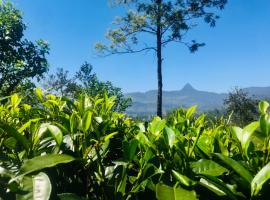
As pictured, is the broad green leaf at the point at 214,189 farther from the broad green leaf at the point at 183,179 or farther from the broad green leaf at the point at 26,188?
the broad green leaf at the point at 26,188

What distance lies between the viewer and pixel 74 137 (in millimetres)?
1196

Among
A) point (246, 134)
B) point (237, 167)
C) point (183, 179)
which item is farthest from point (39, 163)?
point (246, 134)

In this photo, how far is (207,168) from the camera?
3.47 feet

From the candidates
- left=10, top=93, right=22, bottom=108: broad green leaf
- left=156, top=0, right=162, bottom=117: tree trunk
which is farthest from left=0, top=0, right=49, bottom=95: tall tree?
left=10, top=93, right=22, bottom=108: broad green leaf

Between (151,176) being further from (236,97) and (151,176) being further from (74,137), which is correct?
(236,97)

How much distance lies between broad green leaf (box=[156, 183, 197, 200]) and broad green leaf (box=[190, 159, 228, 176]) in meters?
0.13

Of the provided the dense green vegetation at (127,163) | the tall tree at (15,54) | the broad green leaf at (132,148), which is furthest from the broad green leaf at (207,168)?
the tall tree at (15,54)

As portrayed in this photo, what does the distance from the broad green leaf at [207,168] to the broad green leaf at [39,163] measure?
1.10 feet

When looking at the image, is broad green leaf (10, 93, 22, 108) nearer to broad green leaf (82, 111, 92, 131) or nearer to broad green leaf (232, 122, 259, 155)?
broad green leaf (82, 111, 92, 131)

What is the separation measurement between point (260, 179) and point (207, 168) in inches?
5.8

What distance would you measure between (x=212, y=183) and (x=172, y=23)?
102ft

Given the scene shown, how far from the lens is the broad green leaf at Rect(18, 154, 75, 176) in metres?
0.88

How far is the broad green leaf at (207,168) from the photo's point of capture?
41.2 inches

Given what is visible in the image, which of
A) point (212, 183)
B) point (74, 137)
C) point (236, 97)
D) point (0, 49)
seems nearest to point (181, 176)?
point (212, 183)
